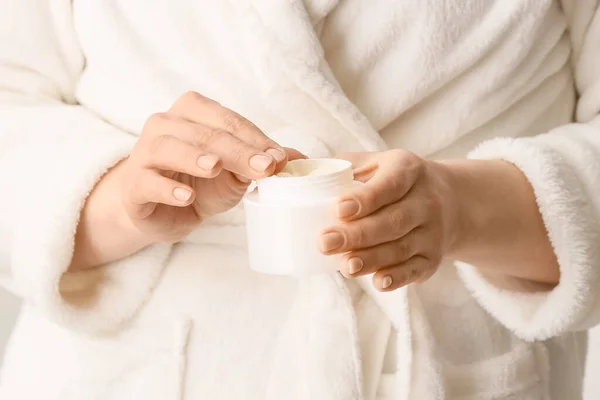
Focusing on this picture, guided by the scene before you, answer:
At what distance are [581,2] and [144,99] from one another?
43 cm

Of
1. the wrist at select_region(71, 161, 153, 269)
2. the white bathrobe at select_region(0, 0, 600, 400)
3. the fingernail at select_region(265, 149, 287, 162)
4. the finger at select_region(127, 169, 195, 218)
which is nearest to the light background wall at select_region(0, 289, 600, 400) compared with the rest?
the white bathrobe at select_region(0, 0, 600, 400)

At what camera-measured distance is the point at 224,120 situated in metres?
0.50

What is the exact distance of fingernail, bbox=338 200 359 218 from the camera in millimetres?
446

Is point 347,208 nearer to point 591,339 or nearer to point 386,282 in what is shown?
point 386,282

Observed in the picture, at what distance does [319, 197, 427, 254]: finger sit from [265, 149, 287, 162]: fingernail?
64 mm

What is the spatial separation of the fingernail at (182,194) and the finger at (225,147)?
31mm

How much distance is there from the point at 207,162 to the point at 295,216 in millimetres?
69

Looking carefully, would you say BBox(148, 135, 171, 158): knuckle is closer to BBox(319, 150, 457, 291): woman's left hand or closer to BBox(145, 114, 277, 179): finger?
BBox(145, 114, 277, 179): finger

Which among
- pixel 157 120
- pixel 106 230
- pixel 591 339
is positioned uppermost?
pixel 157 120

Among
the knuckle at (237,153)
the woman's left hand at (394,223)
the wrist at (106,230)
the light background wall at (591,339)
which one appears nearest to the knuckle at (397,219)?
the woman's left hand at (394,223)

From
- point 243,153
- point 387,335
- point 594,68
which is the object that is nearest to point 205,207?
point 243,153

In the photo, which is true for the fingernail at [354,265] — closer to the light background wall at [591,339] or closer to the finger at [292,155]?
the finger at [292,155]

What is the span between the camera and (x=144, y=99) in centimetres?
66

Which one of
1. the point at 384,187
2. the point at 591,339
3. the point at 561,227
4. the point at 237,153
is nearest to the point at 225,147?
the point at 237,153
